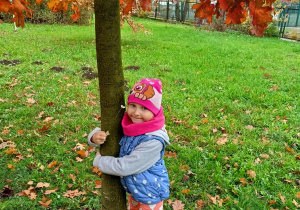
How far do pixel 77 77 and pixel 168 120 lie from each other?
2.74m

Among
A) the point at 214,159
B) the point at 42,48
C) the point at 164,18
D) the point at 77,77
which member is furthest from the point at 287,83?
the point at 164,18

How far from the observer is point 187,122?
15.0 ft

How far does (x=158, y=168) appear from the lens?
183cm

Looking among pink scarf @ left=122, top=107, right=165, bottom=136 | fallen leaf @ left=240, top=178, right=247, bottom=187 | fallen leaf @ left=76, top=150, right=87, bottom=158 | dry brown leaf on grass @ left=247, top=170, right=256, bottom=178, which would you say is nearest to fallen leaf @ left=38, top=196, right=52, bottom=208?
fallen leaf @ left=76, top=150, right=87, bottom=158

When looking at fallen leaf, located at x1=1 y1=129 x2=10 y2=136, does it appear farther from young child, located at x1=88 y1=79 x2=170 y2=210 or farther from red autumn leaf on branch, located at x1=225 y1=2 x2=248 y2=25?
red autumn leaf on branch, located at x1=225 y1=2 x2=248 y2=25

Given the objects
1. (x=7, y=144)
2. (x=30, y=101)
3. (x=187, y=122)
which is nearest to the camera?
(x=7, y=144)

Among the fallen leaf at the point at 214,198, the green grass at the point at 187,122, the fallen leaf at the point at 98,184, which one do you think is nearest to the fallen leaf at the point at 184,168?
the green grass at the point at 187,122

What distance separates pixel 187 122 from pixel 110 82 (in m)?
3.02

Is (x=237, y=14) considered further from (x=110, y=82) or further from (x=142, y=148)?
(x=142, y=148)

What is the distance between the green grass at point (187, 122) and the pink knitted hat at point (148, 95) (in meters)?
1.55

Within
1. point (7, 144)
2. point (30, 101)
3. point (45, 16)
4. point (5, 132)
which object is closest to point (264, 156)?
point (7, 144)

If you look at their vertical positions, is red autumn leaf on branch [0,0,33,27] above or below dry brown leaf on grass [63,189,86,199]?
above

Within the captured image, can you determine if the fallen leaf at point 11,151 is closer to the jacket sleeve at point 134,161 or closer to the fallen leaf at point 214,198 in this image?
the jacket sleeve at point 134,161

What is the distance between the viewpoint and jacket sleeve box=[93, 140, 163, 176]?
1690 mm
